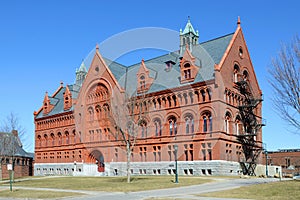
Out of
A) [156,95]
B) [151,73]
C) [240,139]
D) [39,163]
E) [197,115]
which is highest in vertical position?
[151,73]

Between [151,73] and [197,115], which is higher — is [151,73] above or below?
above

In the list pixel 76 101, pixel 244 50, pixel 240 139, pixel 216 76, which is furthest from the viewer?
pixel 76 101

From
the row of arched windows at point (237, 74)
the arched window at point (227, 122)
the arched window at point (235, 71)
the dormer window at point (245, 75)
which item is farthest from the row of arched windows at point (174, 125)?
the dormer window at point (245, 75)

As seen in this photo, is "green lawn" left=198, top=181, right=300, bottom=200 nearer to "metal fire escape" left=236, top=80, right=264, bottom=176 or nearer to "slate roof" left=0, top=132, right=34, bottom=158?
"metal fire escape" left=236, top=80, right=264, bottom=176

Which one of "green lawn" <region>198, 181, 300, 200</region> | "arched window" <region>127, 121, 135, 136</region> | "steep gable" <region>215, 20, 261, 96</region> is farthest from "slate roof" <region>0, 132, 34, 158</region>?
"green lawn" <region>198, 181, 300, 200</region>

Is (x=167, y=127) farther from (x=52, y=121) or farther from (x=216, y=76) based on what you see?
(x=52, y=121)

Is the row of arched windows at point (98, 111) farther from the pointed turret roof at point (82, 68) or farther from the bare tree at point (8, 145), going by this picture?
the pointed turret roof at point (82, 68)

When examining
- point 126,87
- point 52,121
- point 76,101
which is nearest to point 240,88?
point 126,87

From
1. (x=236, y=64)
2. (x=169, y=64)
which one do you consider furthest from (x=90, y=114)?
(x=236, y=64)

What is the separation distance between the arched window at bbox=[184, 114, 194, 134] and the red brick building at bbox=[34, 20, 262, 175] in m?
0.14

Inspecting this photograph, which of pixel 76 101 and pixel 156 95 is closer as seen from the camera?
pixel 156 95

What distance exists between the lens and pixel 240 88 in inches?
2085

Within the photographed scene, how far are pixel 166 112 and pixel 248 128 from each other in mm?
12485

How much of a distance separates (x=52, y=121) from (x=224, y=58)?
40.7 m
